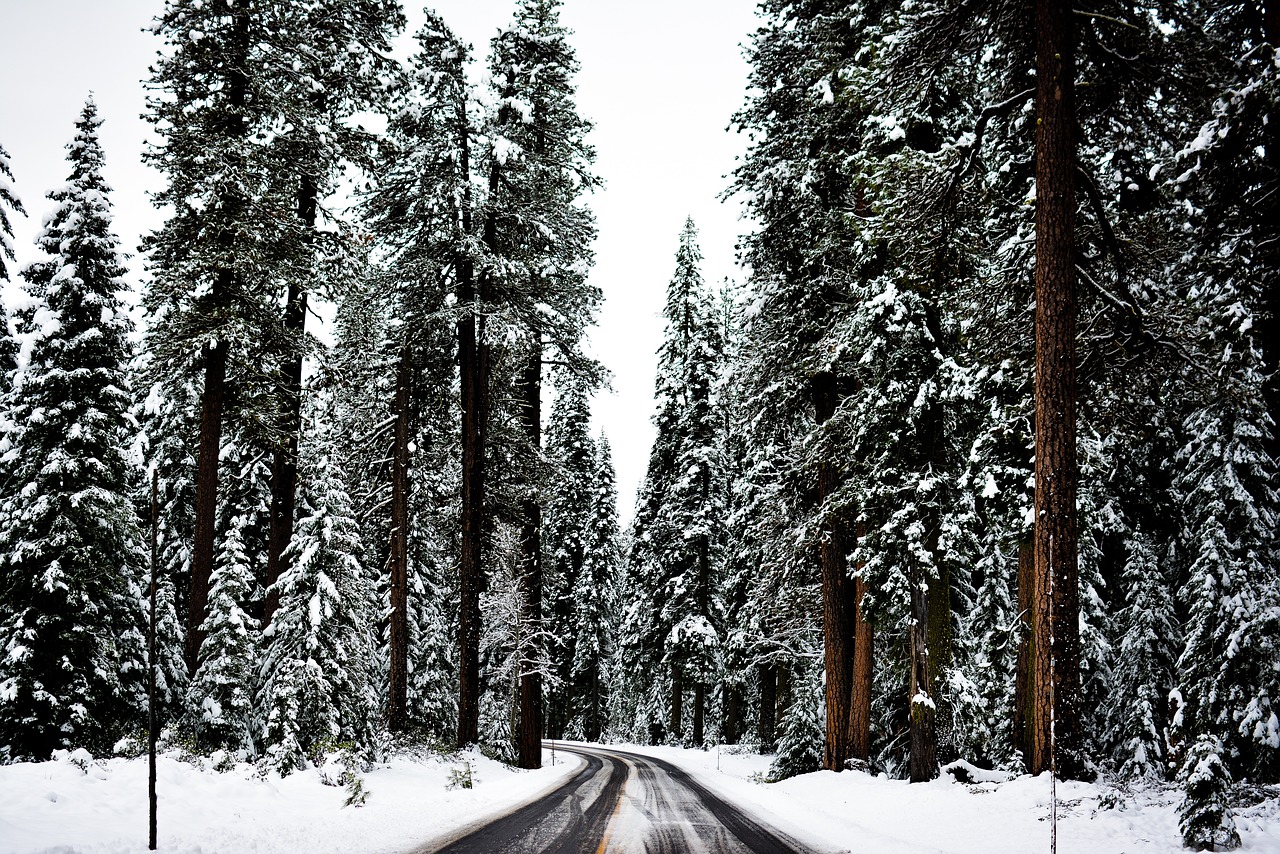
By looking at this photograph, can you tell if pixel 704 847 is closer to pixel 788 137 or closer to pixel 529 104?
pixel 788 137

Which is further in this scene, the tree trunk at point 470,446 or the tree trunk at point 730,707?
the tree trunk at point 730,707

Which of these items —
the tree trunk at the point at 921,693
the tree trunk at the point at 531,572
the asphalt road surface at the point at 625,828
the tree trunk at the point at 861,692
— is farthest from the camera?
the tree trunk at the point at 531,572

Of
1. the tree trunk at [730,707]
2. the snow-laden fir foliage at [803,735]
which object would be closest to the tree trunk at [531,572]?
the snow-laden fir foliage at [803,735]

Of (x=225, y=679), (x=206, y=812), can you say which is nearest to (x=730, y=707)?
(x=225, y=679)

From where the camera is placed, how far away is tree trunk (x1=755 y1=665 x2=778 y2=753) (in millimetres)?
29016

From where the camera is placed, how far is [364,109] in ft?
54.6

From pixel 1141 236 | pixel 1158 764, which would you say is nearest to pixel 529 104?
pixel 1141 236

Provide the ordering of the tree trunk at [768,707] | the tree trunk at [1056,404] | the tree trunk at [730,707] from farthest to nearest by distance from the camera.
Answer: the tree trunk at [730,707]
the tree trunk at [768,707]
the tree trunk at [1056,404]

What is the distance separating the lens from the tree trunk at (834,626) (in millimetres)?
16203

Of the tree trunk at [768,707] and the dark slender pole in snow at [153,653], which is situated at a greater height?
the dark slender pole in snow at [153,653]

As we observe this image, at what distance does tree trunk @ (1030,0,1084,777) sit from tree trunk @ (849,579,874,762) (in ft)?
21.5

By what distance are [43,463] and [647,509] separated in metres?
27.9

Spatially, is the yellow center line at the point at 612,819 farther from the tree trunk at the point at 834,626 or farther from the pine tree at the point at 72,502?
the pine tree at the point at 72,502

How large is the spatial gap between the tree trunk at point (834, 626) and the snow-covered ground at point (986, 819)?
216 cm
